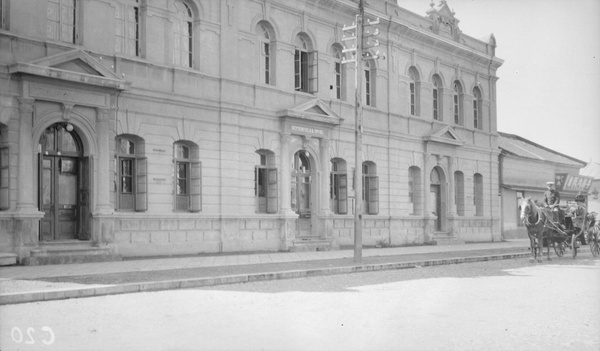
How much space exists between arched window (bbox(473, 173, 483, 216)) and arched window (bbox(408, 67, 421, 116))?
6580 mm

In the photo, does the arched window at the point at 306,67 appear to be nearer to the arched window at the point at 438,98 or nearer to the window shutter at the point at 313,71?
the window shutter at the point at 313,71

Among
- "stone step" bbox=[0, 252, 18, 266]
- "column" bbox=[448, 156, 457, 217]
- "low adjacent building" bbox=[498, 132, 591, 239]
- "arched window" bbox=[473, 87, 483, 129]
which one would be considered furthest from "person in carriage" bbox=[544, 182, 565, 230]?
"arched window" bbox=[473, 87, 483, 129]

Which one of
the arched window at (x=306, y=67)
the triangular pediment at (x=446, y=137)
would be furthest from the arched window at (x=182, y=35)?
the triangular pediment at (x=446, y=137)

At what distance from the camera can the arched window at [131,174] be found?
19.1 m

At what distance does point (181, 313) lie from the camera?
9430mm

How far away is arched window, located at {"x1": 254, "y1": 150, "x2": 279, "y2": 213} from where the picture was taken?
23.2 metres

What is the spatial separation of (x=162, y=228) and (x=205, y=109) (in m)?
4.17

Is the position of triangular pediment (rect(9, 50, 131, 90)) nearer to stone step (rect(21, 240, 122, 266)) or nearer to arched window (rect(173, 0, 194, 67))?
arched window (rect(173, 0, 194, 67))

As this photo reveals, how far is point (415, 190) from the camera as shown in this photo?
3062cm

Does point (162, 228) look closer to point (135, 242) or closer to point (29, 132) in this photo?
point (135, 242)

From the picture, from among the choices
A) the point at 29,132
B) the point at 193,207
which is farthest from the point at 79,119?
the point at 193,207

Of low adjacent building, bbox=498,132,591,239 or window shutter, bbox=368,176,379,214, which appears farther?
low adjacent building, bbox=498,132,591,239

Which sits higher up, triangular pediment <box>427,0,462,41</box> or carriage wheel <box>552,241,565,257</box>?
triangular pediment <box>427,0,462,41</box>

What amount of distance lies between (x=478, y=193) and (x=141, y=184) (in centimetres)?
2162
